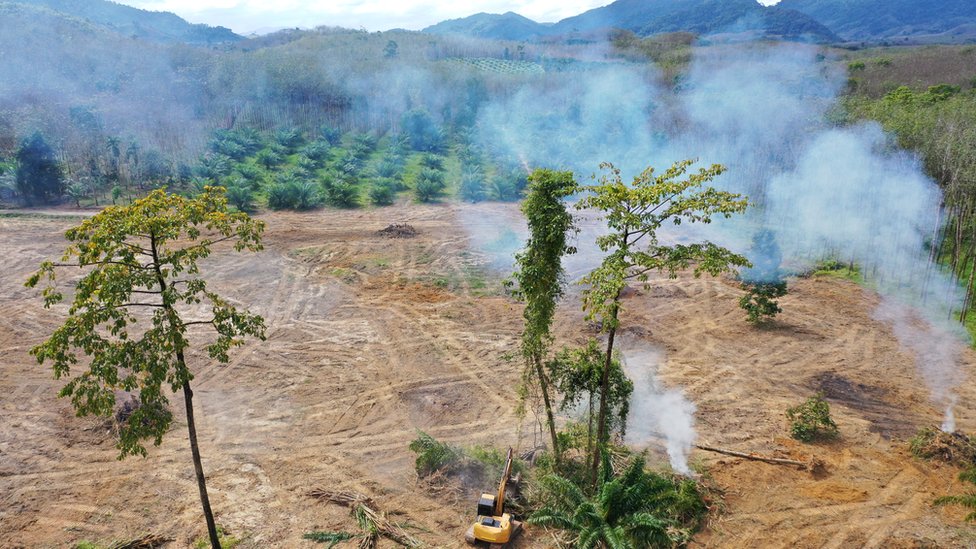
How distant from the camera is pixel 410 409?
37.4 ft

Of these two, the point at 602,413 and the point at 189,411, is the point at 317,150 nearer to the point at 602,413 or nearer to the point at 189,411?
the point at 189,411

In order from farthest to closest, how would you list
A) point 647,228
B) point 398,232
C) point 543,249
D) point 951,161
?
point 398,232 < point 951,161 < point 543,249 < point 647,228

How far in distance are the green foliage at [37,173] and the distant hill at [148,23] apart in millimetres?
73730

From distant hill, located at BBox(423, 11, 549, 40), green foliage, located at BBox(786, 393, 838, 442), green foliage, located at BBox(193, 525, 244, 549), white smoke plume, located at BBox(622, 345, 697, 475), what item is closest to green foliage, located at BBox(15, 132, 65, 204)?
green foliage, located at BBox(193, 525, 244, 549)

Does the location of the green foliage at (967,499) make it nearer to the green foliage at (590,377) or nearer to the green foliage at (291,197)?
the green foliage at (590,377)

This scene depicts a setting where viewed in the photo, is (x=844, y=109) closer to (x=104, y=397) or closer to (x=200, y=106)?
(x=104, y=397)

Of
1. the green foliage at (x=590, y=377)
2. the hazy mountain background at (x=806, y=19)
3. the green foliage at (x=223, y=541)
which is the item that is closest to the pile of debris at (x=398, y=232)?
the green foliage at (x=590, y=377)

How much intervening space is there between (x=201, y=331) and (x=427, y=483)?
8.49 meters

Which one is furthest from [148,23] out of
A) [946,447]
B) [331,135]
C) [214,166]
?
[946,447]

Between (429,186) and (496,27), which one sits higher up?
(496,27)

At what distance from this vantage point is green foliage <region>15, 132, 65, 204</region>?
24.9m

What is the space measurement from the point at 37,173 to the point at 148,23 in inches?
3916

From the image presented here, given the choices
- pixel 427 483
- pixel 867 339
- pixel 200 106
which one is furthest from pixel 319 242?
pixel 200 106

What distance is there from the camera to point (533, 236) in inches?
305
